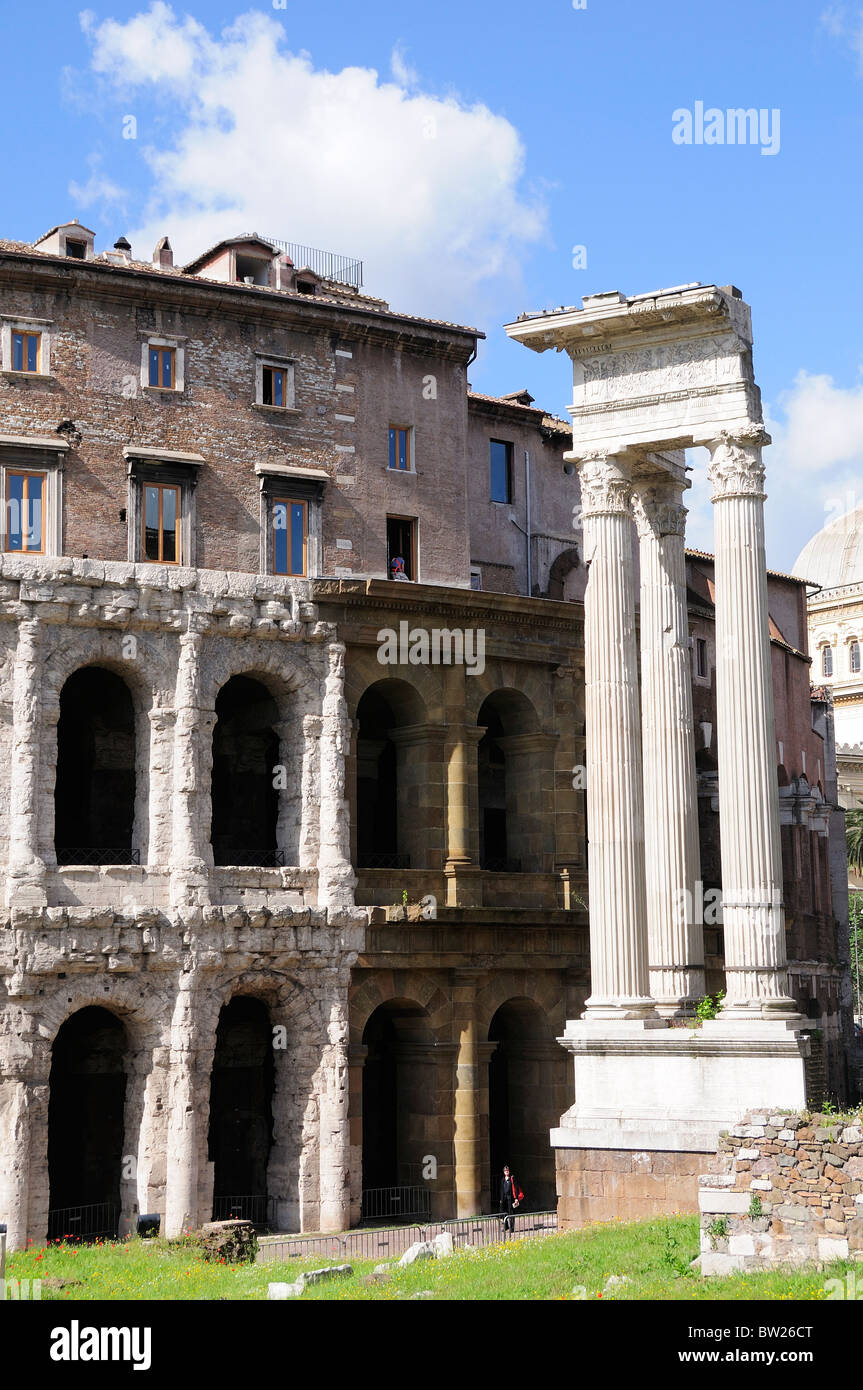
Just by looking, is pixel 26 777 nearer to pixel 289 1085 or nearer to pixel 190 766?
pixel 190 766

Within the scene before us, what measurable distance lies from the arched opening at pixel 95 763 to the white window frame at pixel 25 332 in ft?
21.3

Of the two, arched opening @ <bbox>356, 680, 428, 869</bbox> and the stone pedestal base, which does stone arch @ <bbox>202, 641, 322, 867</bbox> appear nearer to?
arched opening @ <bbox>356, 680, 428, 869</bbox>

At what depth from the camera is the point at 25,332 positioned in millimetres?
37094

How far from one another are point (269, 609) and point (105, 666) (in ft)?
11.9

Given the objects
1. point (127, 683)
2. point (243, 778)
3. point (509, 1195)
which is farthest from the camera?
point (243, 778)

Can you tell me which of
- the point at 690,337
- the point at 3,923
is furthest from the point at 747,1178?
the point at 3,923

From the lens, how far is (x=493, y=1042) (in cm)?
3956

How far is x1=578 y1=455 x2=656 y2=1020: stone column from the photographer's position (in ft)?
98.0

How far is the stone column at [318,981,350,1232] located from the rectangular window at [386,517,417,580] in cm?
986

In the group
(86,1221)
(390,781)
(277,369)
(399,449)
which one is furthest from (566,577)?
(86,1221)

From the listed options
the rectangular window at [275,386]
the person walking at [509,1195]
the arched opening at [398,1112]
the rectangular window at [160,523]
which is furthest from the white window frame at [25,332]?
the person walking at [509,1195]

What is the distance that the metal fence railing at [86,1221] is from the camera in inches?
1400

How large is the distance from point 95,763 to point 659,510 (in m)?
14.4

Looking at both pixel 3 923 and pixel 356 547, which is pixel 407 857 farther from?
pixel 3 923
